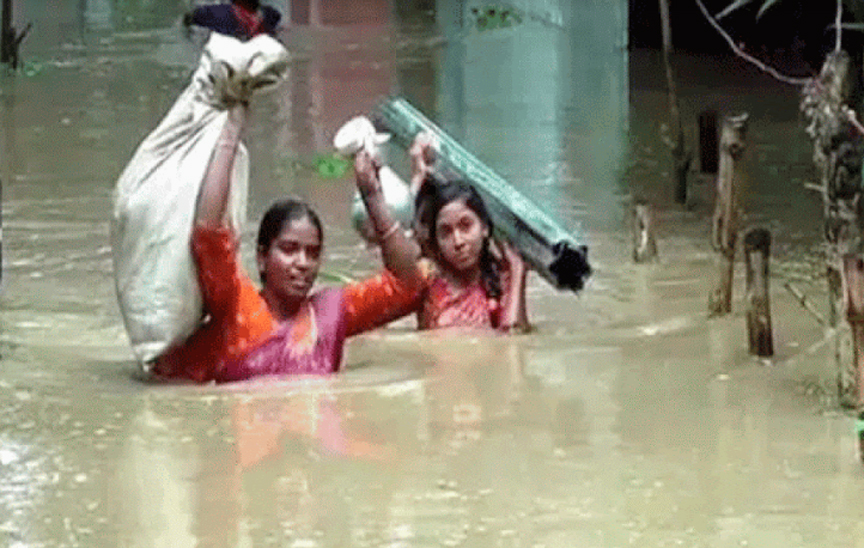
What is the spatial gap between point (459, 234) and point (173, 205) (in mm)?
1389

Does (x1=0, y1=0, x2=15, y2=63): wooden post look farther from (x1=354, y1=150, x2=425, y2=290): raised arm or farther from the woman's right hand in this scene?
(x1=354, y1=150, x2=425, y2=290): raised arm

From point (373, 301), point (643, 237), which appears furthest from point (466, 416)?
point (643, 237)

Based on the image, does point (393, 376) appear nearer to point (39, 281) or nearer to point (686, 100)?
point (39, 281)

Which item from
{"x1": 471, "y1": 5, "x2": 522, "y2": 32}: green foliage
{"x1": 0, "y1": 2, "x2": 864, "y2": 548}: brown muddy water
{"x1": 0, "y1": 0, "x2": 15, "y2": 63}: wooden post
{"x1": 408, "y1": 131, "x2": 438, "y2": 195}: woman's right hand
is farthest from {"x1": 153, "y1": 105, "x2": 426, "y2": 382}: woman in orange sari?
{"x1": 471, "y1": 5, "x2": 522, "y2": 32}: green foliage

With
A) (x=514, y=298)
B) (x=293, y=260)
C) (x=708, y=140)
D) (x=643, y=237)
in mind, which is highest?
(x=293, y=260)

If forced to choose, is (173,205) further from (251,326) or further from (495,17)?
(495,17)

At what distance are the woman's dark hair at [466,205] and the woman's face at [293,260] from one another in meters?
1.05

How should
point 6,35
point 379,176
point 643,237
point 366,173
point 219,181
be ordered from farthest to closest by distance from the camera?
1. point 6,35
2. point 643,237
3. point 379,176
4. point 366,173
5. point 219,181

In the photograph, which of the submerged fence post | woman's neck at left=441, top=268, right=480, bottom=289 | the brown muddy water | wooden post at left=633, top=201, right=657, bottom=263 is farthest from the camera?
wooden post at left=633, top=201, right=657, bottom=263

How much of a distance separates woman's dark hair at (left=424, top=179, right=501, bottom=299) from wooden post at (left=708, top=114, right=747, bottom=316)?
2.66 ft

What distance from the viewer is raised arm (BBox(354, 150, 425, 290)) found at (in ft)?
23.9

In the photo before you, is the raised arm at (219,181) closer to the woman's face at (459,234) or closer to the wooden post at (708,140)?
the woman's face at (459,234)

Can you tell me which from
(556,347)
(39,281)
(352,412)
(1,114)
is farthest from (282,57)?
(1,114)

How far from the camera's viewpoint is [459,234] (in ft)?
27.3
